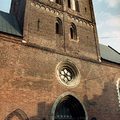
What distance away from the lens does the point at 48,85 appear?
1141cm

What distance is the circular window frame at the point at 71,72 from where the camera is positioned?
12297mm

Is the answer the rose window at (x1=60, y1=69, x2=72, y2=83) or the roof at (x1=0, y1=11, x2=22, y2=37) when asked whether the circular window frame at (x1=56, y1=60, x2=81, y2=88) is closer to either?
the rose window at (x1=60, y1=69, x2=72, y2=83)

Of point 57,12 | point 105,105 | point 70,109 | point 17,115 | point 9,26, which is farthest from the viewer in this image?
point 57,12

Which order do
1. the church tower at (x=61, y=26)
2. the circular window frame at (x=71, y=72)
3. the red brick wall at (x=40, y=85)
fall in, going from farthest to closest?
1. the church tower at (x=61, y=26)
2. the circular window frame at (x=71, y=72)
3. the red brick wall at (x=40, y=85)

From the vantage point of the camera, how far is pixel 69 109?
12680mm

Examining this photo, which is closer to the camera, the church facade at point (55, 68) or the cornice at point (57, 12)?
the church facade at point (55, 68)

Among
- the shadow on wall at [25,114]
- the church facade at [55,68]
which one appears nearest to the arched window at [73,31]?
the church facade at [55,68]

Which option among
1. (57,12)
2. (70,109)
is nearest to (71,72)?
(70,109)

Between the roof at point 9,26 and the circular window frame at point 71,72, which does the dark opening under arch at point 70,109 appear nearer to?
the circular window frame at point 71,72

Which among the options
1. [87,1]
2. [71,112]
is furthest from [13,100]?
[87,1]

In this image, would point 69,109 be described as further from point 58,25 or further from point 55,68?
point 58,25

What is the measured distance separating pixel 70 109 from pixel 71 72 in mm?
2951

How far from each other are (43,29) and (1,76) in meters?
5.30

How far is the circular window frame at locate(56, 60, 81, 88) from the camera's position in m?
12.3
